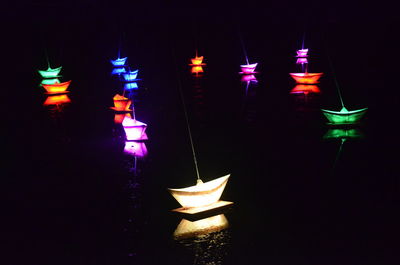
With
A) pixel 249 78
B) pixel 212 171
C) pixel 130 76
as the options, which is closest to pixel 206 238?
pixel 212 171

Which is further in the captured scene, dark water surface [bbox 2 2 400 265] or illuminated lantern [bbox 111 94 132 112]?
illuminated lantern [bbox 111 94 132 112]

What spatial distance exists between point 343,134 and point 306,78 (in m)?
13.1

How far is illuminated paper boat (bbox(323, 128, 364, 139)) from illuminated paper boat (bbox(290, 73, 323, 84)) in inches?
475

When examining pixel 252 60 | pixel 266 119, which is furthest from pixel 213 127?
pixel 252 60

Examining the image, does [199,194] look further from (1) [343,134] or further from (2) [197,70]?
(2) [197,70]

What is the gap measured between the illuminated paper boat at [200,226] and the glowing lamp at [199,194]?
46 cm

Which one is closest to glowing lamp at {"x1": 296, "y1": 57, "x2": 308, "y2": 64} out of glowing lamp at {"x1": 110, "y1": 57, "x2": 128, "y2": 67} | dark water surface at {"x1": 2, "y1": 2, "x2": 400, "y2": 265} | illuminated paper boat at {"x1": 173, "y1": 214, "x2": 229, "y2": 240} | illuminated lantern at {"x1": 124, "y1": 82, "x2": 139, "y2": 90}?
dark water surface at {"x1": 2, "y1": 2, "x2": 400, "y2": 265}

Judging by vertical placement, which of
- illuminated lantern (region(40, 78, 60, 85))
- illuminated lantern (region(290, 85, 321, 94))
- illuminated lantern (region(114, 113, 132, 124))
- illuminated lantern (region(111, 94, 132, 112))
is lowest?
illuminated lantern (region(114, 113, 132, 124))

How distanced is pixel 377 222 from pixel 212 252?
15.3ft

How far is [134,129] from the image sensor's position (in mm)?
20484

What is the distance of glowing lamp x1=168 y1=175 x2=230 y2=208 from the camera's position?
12633 millimetres

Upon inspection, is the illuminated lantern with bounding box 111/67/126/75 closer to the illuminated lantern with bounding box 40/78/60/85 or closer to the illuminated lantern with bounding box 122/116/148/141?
the illuminated lantern with bounding box 40/78/60/85

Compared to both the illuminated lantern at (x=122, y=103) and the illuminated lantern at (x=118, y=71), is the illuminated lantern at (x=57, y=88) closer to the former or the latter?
the illuminated lantern at (x=122, y=103)

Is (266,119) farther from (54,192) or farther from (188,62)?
(188,62)
